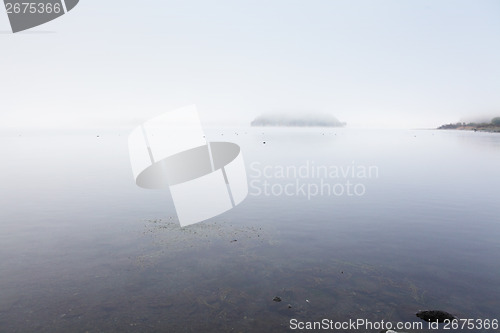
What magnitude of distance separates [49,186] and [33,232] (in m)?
23.0

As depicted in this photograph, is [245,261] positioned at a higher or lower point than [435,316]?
higher

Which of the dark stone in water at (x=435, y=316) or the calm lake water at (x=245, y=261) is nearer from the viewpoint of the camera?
the dark stone in water at (x=435, y=316)

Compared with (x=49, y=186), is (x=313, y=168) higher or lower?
lower

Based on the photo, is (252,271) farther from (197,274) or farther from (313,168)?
(313,168)

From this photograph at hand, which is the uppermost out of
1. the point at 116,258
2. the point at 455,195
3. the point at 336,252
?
the point at 116,258

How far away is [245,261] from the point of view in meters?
20.5

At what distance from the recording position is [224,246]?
2284 centimetres

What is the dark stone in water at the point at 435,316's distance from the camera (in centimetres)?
1484

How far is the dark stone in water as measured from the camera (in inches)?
584

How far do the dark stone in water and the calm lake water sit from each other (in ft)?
1.75

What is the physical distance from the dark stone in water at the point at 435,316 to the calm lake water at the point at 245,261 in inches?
21.0

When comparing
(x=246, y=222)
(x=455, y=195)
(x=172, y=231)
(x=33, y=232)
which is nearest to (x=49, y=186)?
Result: (x=33, y=232)

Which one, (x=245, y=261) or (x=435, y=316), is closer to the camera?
(x=435, y=316)

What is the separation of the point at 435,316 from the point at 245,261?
11.0 m
